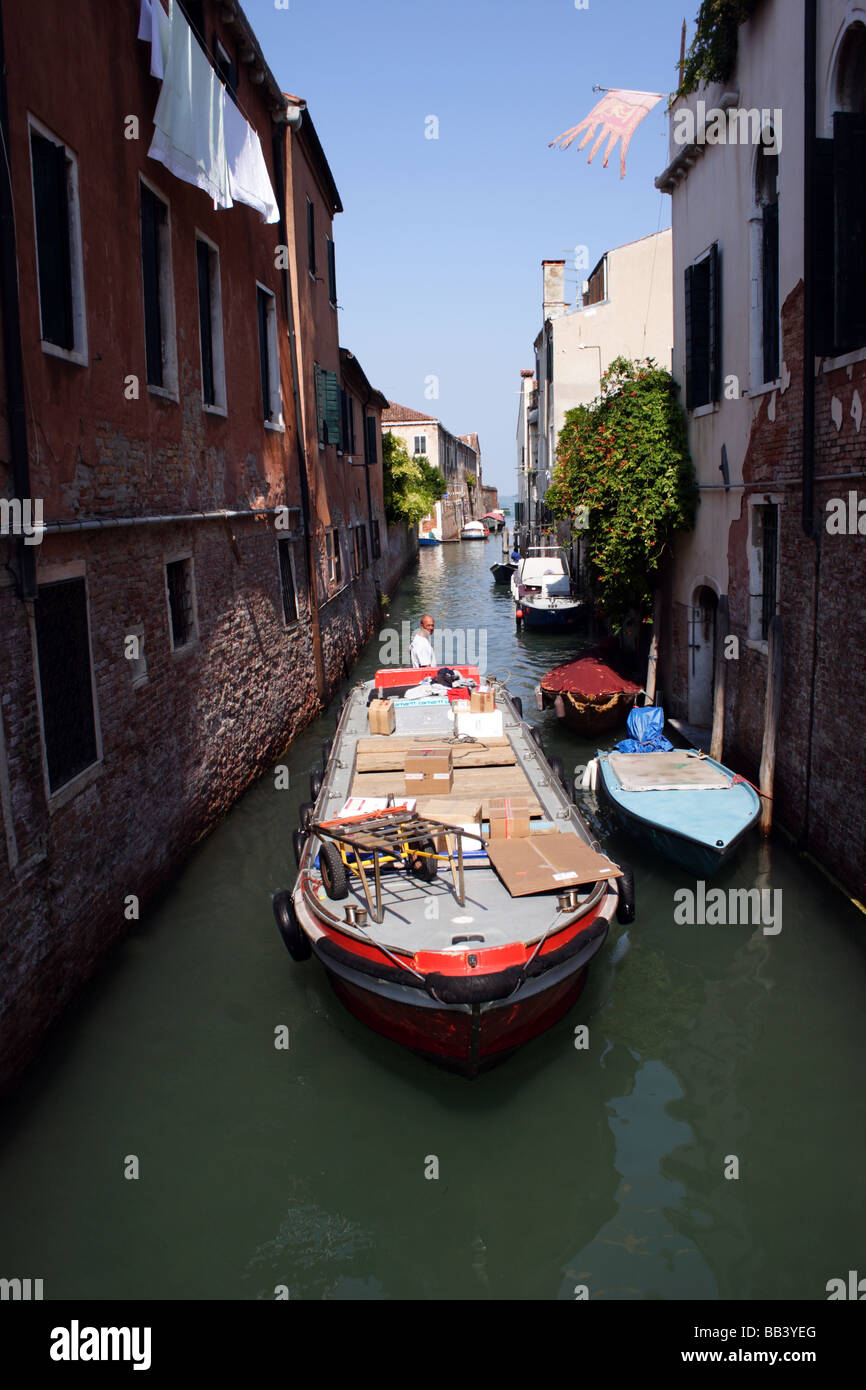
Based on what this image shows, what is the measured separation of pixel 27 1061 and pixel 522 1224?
2.91 metres

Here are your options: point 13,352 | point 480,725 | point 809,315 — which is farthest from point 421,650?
point 13,352

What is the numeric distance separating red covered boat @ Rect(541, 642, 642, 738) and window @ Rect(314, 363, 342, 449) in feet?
18.5

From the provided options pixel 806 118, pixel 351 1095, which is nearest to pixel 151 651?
pixel 351 1095

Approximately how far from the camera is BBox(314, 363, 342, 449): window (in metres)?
16.2

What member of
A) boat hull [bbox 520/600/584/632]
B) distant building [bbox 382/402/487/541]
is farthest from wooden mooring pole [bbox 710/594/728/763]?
distant building [bbox 382/402/487/541]

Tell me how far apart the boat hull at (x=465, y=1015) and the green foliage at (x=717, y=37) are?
8.90 metres

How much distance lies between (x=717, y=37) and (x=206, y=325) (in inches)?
235

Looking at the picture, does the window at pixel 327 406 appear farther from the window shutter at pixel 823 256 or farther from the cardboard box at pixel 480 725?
the window shutter at pixel 823 256

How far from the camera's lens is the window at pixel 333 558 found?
57.2ft

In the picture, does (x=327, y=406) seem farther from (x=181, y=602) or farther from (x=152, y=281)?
(x=181, y=602)

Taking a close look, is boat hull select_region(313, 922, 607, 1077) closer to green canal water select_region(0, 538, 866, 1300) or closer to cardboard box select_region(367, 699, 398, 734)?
green canal water select_region(0, 538, 866, 1300)

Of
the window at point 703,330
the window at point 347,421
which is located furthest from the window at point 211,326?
the window at point 347,421

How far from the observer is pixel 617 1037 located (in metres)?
6.64
